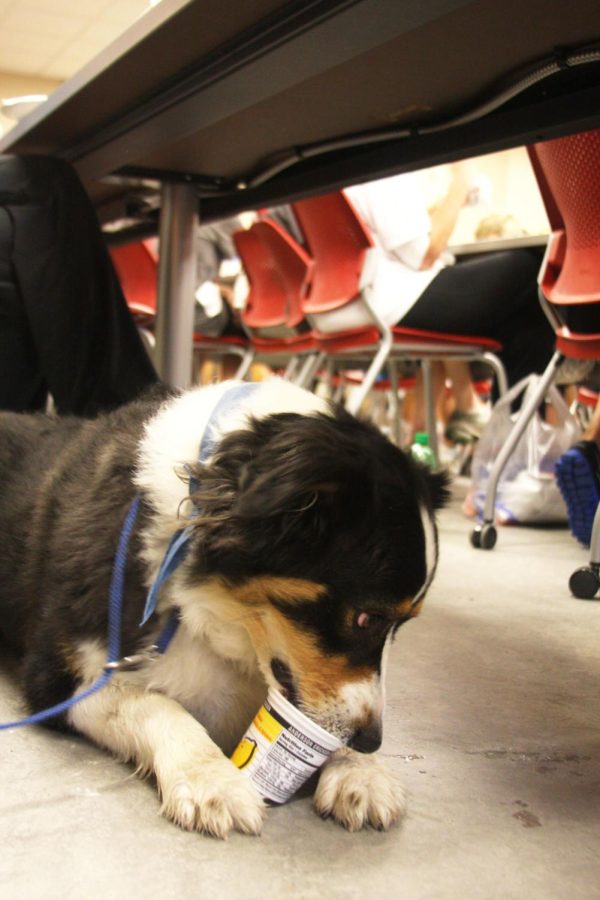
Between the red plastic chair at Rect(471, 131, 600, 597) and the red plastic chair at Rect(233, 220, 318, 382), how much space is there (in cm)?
177

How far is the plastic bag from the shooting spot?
14.3ft

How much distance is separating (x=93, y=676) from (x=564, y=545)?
9.59ft

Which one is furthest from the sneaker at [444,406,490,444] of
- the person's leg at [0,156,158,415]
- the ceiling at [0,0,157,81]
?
the ceiling at [0,0,157,81]

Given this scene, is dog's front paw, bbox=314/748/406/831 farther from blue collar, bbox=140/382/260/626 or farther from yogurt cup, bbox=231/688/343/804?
blue collar, bbox=140/382/260/626

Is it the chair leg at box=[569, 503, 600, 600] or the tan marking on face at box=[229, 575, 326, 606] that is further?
the chair leg at box=[569, 503, 600, 600]

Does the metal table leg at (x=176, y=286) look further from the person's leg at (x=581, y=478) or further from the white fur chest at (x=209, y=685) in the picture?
the white fur chest at (x=209, y=685)

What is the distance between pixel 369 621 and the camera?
135 centimetres

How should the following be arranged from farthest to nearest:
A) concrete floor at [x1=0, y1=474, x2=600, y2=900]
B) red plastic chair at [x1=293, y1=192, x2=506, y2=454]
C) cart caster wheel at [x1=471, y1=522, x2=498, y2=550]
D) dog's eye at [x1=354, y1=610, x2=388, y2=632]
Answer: red plastic chair at [x1=293, y1=192, x2=506, y2=454] → cart caster wheel at [x1=471, y1=522, x2=498, y2=550] → dog's eye at [x1=354, y1=610, x2=388, y2=632] → concrete floor at [x1=0, y1=474, x2=600, y2=900]

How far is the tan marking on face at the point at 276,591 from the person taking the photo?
52.3 inches

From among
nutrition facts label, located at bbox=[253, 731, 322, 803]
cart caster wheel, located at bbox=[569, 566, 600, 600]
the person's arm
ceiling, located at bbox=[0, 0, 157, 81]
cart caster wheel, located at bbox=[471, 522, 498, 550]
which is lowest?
cart caster wheel, located at bbox=[471, 522, 498, 550]

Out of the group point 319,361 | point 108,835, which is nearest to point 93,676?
point 108,835

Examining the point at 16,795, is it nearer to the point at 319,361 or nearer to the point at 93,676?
the point at 93,676

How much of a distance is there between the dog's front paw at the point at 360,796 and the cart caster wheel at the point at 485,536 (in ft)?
8.05

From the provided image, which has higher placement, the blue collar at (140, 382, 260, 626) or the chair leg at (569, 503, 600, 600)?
the blue collar at (140, 382, 260, 626)
